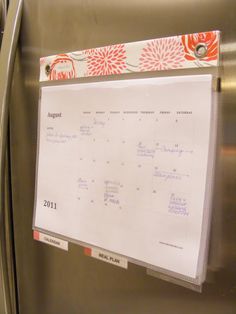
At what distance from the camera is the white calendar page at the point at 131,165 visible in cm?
43

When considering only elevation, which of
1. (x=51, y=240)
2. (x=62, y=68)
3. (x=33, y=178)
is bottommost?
(x=51, y=240)

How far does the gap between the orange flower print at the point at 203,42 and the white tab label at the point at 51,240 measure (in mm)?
376

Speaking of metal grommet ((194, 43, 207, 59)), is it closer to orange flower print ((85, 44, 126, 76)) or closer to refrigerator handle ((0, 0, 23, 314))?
orange flower print ((85, 44, 126, 76))

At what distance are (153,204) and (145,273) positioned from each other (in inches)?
4.4

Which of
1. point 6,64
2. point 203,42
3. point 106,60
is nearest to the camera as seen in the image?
point 203,42

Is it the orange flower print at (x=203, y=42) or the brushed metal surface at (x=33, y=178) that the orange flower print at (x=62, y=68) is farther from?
the orange flower print at (x=203, y=42)

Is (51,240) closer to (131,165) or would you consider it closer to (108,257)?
(108,257)

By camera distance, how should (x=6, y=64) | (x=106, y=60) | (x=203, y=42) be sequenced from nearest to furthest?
(x=203, y=42)
(x=106, y=60)
(x=6, y=64)

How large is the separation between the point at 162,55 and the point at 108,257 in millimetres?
316

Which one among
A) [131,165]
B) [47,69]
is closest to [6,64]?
[47,69]

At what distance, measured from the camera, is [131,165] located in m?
0.48

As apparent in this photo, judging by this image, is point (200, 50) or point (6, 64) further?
point (6, 64)

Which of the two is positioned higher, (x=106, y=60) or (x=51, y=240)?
(x=106, y=60)

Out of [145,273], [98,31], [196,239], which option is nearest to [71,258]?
[145,273]
